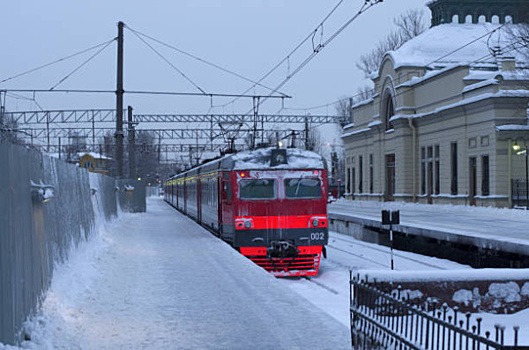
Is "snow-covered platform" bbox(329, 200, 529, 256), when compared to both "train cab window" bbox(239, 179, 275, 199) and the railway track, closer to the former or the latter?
the railway track

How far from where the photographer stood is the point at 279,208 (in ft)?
63.1

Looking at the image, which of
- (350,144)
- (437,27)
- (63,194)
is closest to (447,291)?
(63,194)

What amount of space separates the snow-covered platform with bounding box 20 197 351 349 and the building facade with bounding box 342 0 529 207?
81.4ft

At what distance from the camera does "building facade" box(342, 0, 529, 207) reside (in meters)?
41.1

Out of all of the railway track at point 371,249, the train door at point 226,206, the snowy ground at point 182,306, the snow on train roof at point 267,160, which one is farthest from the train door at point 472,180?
the snowy ground at point 182,306

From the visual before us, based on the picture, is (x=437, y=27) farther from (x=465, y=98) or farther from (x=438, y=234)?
(x=438, y=234)

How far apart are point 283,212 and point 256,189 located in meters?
0.88

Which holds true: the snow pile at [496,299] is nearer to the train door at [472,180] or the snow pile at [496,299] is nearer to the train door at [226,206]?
the train door at [226,206]

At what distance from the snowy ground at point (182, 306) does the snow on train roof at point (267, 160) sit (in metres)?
2.20

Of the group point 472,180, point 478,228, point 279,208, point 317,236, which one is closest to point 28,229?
point 279,208

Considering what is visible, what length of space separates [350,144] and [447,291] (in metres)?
61.5

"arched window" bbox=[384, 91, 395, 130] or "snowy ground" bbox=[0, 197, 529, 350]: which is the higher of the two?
"arched window" bbox=[384, 91, 395, 130]

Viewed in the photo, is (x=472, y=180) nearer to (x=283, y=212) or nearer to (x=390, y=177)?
(x=390, y=177)

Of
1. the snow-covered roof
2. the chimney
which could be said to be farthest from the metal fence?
the snow-covered roof
